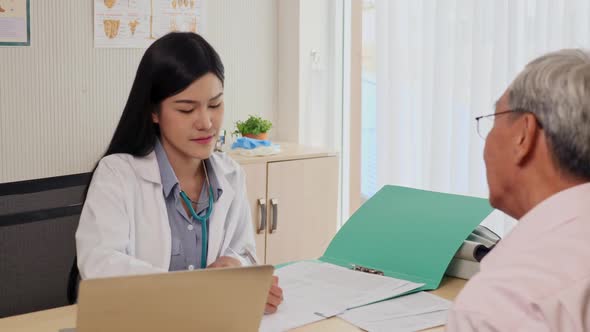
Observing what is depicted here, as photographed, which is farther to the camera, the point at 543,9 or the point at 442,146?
the point at 442,146

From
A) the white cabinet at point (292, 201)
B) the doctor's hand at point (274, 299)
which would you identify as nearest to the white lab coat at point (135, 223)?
the doctor's hand at point (274, 299)

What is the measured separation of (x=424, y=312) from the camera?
6.16ft

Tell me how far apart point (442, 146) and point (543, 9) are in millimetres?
780

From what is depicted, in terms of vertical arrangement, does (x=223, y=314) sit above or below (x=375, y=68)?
below

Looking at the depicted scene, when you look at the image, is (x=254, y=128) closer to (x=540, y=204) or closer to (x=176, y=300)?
(x=176, y=300)

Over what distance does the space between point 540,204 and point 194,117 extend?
3.56 ft

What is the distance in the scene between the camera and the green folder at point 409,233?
2117 mm

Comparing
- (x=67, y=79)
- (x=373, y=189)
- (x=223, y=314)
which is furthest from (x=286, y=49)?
(x=223, y=314)

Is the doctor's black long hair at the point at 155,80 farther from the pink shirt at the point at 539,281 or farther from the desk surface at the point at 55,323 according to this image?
the pink shirt at the point at 539,281

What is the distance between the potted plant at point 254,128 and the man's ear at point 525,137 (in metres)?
2.66

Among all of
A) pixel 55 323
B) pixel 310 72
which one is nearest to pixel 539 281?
pixel 55 323

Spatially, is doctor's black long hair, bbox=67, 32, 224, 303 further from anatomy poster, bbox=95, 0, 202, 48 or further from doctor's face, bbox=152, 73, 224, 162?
anatomy poster, bbox=95, 0, 202, 48

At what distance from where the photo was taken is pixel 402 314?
73.1 inches

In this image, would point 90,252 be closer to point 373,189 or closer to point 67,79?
point 67,79
